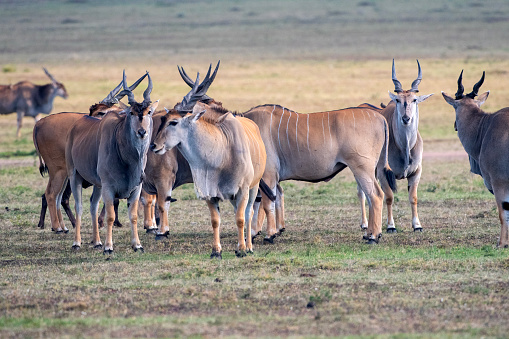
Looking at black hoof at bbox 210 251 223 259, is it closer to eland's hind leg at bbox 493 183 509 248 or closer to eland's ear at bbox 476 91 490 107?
eland's hind leg at bbox 493 183 509 248

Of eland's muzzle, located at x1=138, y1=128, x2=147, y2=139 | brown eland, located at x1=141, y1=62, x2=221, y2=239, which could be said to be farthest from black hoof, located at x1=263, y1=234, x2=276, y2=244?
eland's muzzle, located at x1=138, y1=128, x2=147, y2=139

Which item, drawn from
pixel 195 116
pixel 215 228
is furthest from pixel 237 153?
pixel 215 228

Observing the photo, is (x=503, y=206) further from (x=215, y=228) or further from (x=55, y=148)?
(x=55, y=148)

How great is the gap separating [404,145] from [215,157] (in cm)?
300

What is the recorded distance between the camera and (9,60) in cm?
4244

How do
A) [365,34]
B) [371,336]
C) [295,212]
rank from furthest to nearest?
[365,34] → [295,212] → [371,336]

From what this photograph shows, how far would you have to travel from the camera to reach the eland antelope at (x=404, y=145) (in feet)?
32.6

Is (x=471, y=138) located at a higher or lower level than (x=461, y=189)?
higher

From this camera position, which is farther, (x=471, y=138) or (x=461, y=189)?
(x=461, y=189)

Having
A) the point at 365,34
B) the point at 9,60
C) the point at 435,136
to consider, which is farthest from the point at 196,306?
the point at 365,34

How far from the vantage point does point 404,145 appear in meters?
10.2

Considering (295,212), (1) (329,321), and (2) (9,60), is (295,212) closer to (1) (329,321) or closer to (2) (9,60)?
(1) (329,321)

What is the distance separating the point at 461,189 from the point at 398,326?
7.83 m

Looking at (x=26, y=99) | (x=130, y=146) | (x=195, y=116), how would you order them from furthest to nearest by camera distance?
(x=26, y=99)
(x=130, y=146)
(x=195, y=116)
